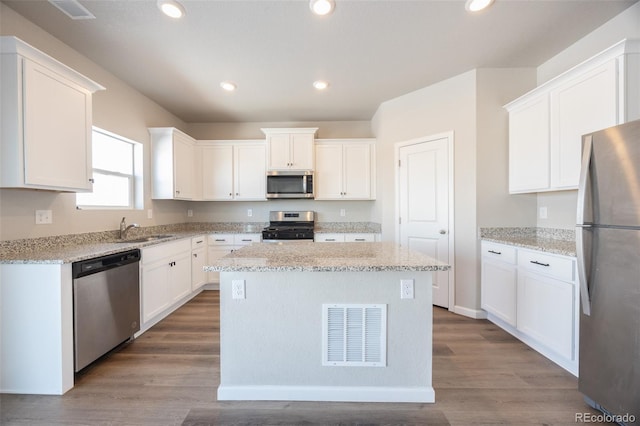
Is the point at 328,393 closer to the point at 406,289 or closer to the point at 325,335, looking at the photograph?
the point at 325,335

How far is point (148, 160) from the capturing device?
136 inches

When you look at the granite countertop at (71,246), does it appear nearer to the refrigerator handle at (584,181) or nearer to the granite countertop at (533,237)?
the granite countertop at (533,237)

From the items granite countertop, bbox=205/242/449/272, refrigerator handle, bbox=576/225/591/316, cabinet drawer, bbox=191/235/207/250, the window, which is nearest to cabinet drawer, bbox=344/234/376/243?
granite countertop, bbox=205/242/449/272

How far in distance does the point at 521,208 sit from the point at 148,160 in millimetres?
4618

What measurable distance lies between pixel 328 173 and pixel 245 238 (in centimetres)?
166

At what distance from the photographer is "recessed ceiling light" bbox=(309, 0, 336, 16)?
1.83 m

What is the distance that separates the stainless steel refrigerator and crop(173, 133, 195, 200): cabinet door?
4.15 m

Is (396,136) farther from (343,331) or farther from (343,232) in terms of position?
(343,331)

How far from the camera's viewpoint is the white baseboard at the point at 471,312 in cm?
287

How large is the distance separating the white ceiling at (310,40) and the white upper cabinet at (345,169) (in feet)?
3.20

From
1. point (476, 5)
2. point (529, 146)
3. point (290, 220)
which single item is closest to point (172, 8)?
point (476, 5)

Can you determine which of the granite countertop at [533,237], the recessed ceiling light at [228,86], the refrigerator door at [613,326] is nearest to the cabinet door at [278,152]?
the recessed ceiling light at [228,86]

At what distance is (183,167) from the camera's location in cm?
379

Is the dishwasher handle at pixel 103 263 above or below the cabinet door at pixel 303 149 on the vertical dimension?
below
